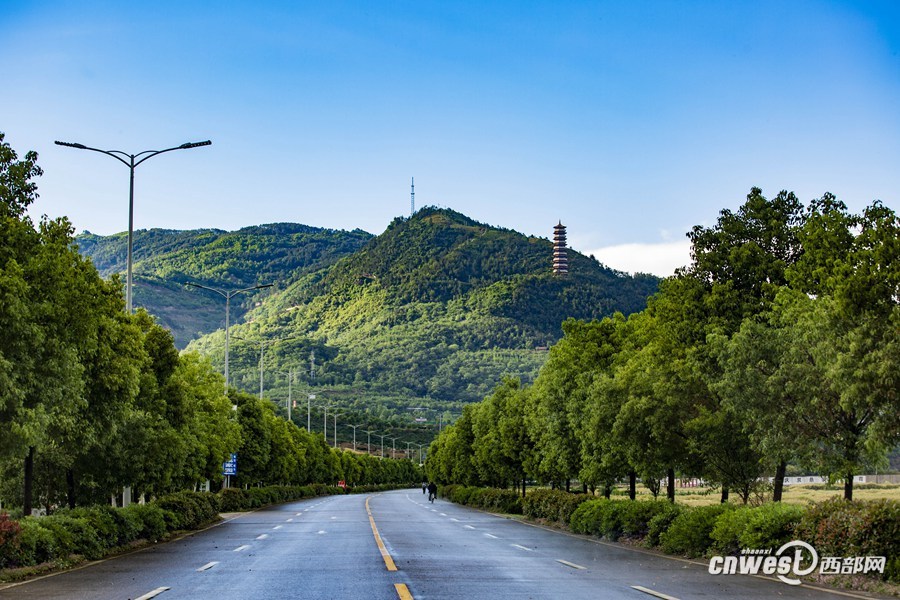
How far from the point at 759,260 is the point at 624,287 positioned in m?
169

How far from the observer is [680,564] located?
21422mm

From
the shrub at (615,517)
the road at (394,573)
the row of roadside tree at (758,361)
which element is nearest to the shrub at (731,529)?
the road at (394,573)

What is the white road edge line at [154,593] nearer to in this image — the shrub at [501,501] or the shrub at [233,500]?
the shrub at [501,501]

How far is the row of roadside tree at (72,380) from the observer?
728 inches

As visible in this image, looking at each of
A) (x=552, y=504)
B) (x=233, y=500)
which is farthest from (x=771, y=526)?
(x=233, y=500)

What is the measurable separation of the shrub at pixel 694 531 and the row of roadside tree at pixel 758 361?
2.13 m

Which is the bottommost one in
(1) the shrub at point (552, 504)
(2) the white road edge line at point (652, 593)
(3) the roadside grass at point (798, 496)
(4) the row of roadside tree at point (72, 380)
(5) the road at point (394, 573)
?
(3) the roadside grass at point (798, 496)

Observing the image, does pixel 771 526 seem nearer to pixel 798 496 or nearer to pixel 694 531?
pixel 694 531

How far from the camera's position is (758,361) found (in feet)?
79.5

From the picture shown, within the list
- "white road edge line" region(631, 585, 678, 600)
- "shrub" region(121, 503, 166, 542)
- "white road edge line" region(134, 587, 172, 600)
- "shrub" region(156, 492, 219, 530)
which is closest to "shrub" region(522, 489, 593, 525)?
"shrub" region(156, 492, 219, 530)

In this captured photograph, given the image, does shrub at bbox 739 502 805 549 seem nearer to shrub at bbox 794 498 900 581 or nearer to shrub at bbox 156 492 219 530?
shrub at bbox 794 498 900 581

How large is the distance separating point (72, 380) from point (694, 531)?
14292mm

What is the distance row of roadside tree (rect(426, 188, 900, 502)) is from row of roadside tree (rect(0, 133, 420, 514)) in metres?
14.5

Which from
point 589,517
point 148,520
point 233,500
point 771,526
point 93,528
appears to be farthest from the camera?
point 233,500
